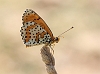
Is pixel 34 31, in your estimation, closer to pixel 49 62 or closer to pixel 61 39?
pixel 49 62

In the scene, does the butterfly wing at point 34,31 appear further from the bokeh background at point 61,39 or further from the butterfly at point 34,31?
the bokeh background at point 61,39

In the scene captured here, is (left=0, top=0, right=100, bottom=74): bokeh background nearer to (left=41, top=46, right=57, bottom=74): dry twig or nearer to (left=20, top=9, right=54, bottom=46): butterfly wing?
(left=20, top=9, right=54, bottom=46): butterfly wing

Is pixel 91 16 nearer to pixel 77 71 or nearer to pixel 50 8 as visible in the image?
pixel 50 8

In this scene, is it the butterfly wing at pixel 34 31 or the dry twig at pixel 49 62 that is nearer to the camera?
the dry twig at pixel 49 62

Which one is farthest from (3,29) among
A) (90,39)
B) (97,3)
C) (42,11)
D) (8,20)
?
(97,3)

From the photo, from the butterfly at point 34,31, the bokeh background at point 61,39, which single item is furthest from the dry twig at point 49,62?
the bokeh background at point 61,39
